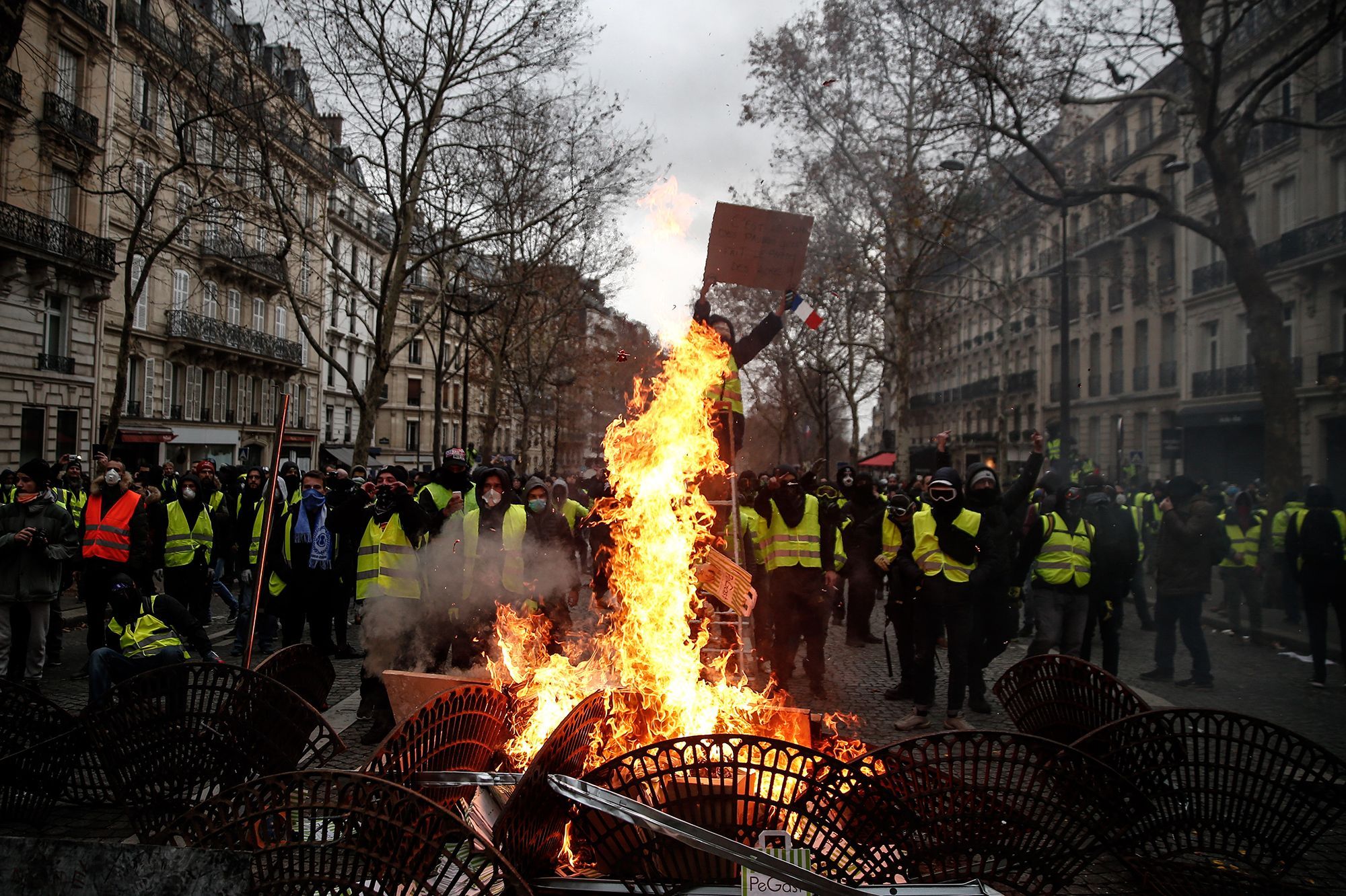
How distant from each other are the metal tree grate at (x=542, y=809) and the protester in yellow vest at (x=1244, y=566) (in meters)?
10.8

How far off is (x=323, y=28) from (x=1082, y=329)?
34898 millimetres

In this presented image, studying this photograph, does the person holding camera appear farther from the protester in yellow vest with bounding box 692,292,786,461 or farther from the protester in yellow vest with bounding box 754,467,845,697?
the protester in yellow vest with bounding box 754,467,845,697

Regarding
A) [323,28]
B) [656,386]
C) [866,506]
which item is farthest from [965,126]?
[323,28]

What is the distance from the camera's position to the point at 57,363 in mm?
23188

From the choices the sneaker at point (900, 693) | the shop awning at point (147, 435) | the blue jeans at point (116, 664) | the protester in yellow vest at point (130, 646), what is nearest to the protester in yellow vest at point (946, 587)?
the sneaker at point (900, 693)

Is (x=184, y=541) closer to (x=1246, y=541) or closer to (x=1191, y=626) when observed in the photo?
(x=1191, y=626)

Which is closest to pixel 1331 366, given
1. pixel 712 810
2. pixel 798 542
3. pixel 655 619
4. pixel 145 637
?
pixel 798 542

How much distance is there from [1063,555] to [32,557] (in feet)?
30.9

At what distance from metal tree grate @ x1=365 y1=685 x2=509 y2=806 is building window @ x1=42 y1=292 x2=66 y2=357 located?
2486cm

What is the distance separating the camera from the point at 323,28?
1631 centimetres

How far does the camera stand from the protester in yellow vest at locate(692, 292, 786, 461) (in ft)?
20.8

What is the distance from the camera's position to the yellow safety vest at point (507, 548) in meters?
7.07

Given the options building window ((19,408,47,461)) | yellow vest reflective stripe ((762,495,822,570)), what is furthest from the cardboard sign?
building window ((19,408,47,461))

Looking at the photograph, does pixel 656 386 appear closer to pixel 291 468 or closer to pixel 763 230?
pixel 763 230
